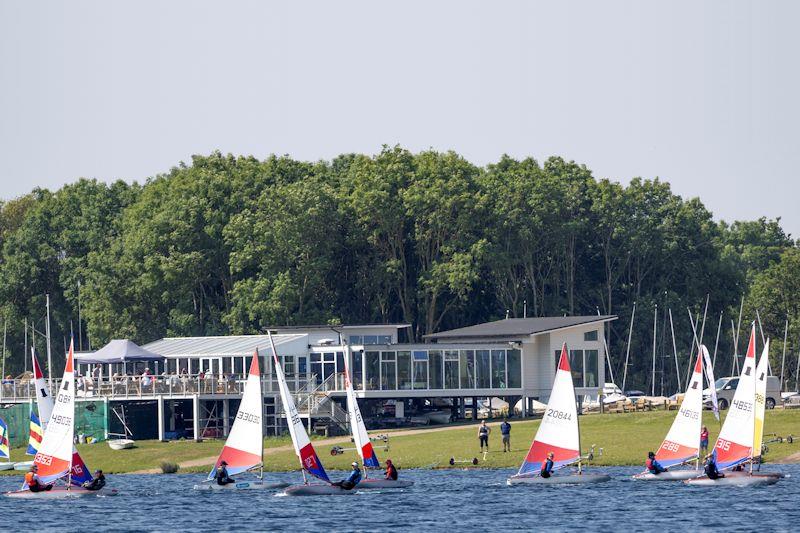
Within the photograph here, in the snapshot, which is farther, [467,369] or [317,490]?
[467,369]

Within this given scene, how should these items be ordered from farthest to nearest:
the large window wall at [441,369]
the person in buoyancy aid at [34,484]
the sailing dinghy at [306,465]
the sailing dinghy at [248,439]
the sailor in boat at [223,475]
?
the large window wall at [441,369]
the sailor in boat at [223,475]
the sailing dinghy at [248,439]
the person in buoyancy aid at [34,484]
the sailing dinghy at [306,465]

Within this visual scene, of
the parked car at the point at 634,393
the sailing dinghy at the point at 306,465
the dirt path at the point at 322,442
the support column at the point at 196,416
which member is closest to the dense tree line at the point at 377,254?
the parked car at the point at 634,393

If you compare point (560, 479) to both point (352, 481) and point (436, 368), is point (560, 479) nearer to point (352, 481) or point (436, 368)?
point (352, 481)

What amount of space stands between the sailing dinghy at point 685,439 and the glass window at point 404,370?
28398 mm

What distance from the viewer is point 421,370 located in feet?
285

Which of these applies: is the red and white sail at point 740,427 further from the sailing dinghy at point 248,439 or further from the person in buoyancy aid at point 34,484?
the person in buoyancy aid at point 34,484

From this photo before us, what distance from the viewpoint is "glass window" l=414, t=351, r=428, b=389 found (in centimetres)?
8675

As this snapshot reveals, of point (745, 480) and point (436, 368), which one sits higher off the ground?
point (436, 368)

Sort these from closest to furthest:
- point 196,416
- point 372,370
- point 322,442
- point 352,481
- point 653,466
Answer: point 352,481 → point 653,466 → point 322,442 → point 196,416 → point 372,370

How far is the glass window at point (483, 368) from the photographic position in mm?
87625

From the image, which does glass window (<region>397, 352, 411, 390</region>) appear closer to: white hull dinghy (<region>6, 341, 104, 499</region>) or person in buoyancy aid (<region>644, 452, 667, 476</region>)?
white hull dinghy (<region>6, 341, 104, 499</region>)

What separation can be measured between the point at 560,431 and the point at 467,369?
29424 millimetres

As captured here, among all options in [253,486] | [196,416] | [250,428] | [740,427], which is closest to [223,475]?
[253,486]

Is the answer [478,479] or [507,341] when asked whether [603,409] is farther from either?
[478,479]
